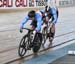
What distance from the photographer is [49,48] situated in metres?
13.8

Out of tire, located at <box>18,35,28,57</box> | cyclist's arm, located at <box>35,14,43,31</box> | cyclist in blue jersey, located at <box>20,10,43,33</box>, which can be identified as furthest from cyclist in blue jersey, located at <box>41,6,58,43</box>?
tire, located at <box>18,35,28,57</box>

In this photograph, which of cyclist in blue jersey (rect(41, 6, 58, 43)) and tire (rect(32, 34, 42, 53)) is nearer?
tire (rect(32, 34, 42, 53))

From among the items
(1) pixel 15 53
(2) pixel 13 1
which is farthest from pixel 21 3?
(1) pixel 15 53

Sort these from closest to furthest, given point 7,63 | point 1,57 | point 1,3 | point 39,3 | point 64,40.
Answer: point 7,63
point 1,57
point 64,40
point 1,3
point 39,3

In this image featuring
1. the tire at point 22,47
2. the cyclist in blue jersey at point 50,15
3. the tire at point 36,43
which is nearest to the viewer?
the tire at point 22,47

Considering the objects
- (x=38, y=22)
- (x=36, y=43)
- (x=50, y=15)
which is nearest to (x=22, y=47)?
(x=36, y=43)

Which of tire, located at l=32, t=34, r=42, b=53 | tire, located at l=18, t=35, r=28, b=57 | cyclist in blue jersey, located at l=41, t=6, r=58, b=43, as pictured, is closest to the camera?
tire, located at l=18, t=35, r=28, b=57

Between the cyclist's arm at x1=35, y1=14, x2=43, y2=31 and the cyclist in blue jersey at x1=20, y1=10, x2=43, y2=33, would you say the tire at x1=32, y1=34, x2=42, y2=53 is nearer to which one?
the cyclist in blue jersey at x1=20, y1=10, x2=43, y2=33

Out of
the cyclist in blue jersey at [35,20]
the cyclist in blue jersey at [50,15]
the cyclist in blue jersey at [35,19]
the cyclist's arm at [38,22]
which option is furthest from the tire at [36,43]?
the cyclist in blue jersey at [50,15]

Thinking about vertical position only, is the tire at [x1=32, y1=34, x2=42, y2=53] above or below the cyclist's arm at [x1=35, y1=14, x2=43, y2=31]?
below

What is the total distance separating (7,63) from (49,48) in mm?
3452

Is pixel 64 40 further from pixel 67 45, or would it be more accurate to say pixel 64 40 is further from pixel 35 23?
pixel 35 23

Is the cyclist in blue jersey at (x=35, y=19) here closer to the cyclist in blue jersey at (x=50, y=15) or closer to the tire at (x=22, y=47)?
the tire at (x=22, y=47)

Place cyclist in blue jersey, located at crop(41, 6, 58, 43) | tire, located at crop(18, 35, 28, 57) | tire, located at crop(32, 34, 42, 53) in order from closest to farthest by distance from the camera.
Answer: tire, located at crop(18, 35, 28, 57) < tire, located at crop(32, 34, 42, 53) < cyclist in blue jersey, located at crop(41, 6, 58, 43)
